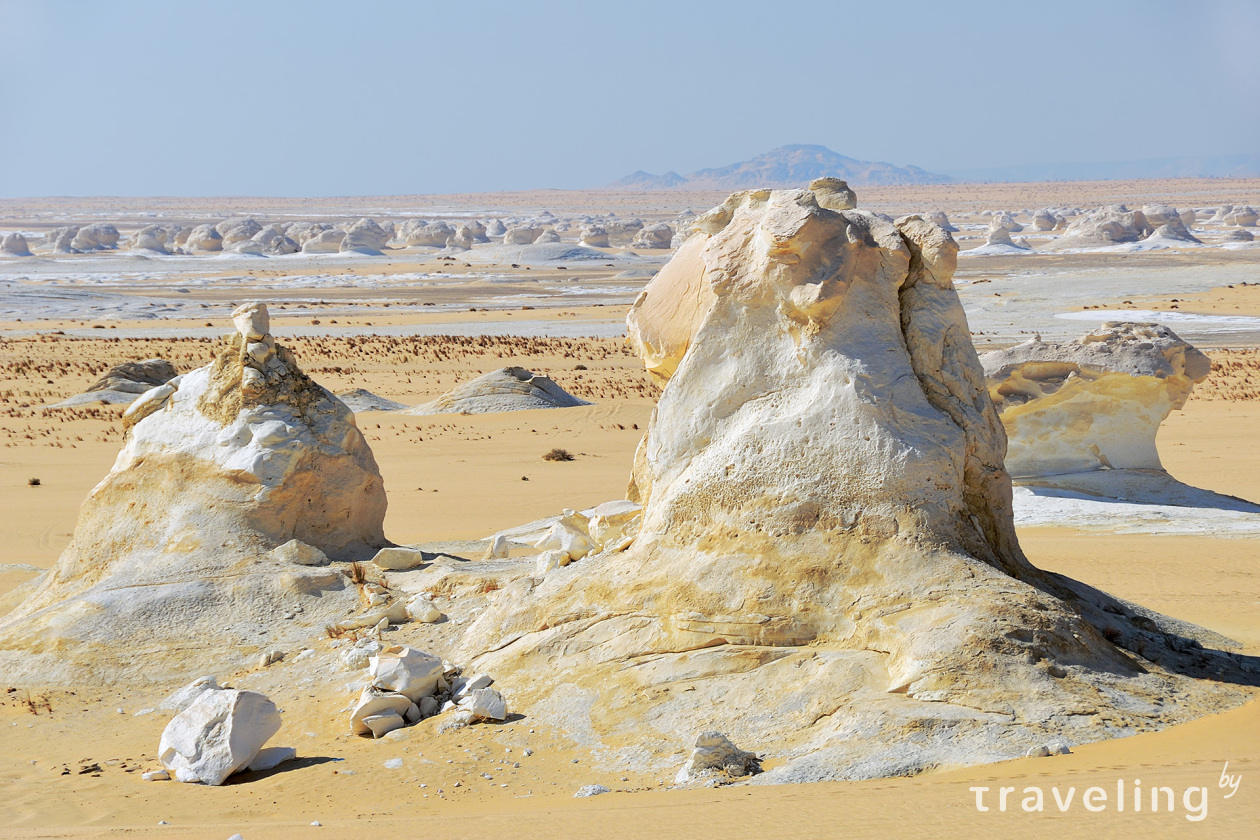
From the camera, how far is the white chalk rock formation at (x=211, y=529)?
26.4ft

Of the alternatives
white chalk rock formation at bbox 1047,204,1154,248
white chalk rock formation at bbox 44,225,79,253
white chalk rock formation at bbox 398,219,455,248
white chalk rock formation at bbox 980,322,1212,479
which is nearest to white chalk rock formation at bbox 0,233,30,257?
white chalk rock formation at bbox 44,225,79,253

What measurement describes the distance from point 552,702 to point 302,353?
30.5 m

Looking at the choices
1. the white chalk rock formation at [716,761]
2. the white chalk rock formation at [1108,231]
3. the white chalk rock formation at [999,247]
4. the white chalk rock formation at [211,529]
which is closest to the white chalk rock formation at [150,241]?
the white chalk rock formation at [999,247]

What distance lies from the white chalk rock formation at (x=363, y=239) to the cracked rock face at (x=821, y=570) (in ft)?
279

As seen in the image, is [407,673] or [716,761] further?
[407,673]

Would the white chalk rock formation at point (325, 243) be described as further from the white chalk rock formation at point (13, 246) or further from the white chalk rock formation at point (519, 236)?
the white chalk rock formation at point (13, 246)

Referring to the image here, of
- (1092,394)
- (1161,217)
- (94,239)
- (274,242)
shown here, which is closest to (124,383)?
(1092,394)

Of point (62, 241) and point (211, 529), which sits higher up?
point (62, 241)

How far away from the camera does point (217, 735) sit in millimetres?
6012

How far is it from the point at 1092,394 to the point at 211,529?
409 inches

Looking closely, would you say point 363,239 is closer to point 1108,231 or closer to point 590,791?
point 1108,231

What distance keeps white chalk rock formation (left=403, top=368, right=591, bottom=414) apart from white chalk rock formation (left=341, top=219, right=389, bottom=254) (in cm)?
6669

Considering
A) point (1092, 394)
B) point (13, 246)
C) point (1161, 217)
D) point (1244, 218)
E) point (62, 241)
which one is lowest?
point (1092, 394)

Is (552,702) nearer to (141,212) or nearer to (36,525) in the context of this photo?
(36,525)
